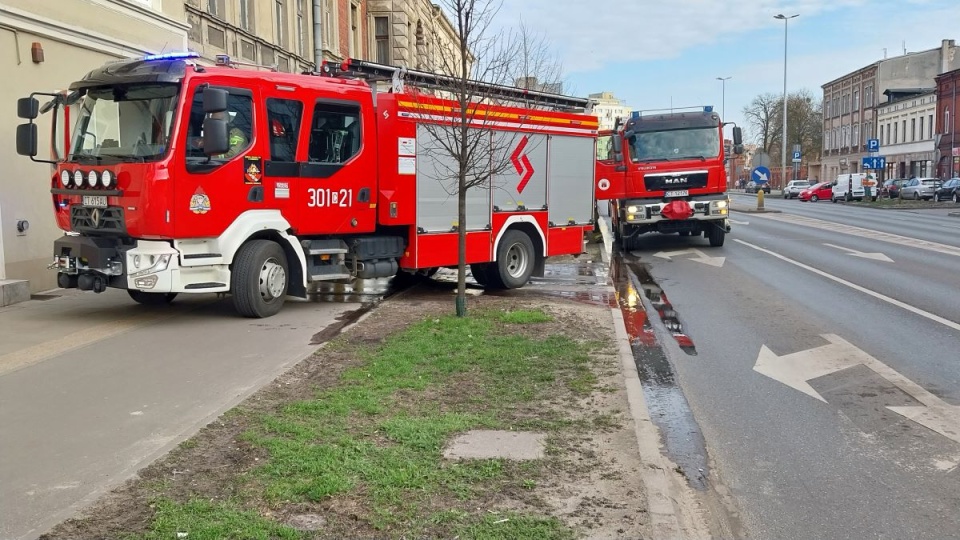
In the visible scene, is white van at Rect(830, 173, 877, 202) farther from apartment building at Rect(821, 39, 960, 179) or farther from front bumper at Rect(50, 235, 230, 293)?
front bumper at Rect(50, 235, 230, 293)

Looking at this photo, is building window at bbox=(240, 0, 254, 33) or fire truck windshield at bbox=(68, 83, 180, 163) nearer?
fire truck windshield at bbox=(68, 83, 180, 163)

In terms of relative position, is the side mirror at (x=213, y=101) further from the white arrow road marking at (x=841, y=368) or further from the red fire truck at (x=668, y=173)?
the red fire truck at (x=668, y=173)

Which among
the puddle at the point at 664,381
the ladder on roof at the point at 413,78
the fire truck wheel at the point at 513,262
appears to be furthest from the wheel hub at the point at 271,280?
the puddle at the point at 664,381

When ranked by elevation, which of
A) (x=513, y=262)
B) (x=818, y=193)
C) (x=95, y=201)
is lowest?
(x=513, y=262)

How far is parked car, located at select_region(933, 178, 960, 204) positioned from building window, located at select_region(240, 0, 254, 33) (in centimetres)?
4198

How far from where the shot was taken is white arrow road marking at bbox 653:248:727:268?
55.6ft

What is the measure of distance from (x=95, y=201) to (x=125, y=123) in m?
0.96

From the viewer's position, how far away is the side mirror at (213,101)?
8.95 m

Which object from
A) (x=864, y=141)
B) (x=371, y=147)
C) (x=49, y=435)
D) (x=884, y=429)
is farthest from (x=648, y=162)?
(x=864, y=141)

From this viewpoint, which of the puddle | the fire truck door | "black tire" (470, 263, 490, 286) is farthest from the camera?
"black tire" (470, 263, 490, 286)

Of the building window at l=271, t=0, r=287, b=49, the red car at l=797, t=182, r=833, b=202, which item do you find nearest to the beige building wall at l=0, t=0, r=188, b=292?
the building window at l=271, t=0, r=287, b=49

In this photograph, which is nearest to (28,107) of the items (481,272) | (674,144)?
(481,272)

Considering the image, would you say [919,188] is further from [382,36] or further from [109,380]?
[109,380]

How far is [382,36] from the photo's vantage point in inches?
1487
